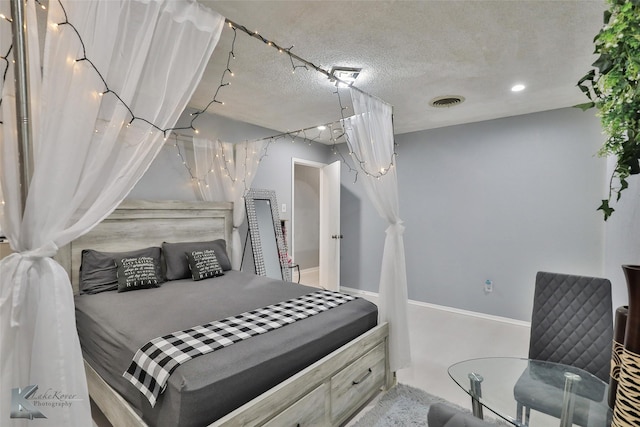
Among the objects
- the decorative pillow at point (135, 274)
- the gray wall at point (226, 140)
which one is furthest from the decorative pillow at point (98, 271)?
the gray wall at point (226, 140)

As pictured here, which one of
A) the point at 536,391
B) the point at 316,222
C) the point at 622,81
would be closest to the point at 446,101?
the point at 622,81

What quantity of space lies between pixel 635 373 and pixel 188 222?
3.55 meters

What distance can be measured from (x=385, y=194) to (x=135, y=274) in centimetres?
227

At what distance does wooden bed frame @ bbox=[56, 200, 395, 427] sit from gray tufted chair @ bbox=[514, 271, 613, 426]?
0.94 m

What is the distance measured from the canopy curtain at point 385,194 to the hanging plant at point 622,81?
161cm

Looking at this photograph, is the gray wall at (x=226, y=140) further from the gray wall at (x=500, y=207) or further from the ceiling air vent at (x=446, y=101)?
the ceiling air vent at (x=446, y=101)

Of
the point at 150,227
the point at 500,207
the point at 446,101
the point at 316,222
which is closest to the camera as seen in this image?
the point at 150,227

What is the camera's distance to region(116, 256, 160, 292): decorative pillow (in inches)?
100

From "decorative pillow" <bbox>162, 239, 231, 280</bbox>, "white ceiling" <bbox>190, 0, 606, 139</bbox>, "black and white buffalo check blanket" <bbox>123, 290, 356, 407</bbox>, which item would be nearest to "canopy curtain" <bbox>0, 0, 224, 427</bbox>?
"black and white buffalo check blanket" <bbox>123, 290, 356, 407</bbox>

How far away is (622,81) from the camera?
2.78 ft

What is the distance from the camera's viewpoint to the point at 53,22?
3.69 ft

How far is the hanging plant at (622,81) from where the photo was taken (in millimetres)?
786

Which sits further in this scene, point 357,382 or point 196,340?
point 357,382

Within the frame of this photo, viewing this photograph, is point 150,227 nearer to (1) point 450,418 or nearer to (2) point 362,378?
(2) point 362,378
